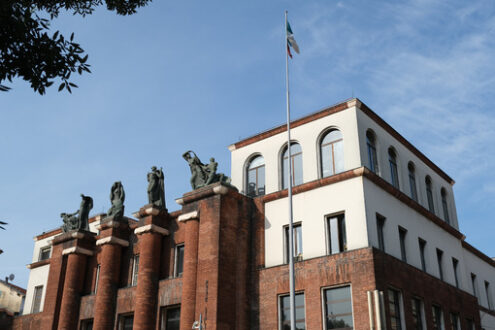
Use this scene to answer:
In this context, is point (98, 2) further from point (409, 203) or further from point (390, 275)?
point (409, 203)

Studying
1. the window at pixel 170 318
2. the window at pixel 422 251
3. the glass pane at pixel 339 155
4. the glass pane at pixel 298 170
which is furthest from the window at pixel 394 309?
the window at pixel 170 318

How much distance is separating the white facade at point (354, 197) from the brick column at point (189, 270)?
368cm

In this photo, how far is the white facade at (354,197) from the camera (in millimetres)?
26234

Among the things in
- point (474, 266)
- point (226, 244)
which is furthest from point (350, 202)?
point (474, 266)

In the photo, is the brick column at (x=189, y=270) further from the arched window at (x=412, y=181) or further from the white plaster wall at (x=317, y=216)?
the arched window at (x=412, y=181)

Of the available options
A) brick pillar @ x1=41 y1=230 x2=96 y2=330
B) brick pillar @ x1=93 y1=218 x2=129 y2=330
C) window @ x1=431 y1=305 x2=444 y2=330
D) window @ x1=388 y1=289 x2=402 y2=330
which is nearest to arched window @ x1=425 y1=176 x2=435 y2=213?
window @ x1=431 y1=305 x2=444 y2=330

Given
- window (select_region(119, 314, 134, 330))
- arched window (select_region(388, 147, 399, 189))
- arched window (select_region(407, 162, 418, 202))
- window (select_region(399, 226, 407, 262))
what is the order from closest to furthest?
window (select_region(399, 226, 407, 262)) < arched window (select_region(388, 147, 399, 189)) < window (select_region(119, 314, 134, 330)) < arched window (select_region(407, 162, 418, 202))

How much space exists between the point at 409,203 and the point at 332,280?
727 cm

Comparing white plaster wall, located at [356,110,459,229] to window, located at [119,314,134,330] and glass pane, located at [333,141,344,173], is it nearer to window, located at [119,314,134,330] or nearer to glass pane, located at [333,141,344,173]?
glass pane, located at [333,141,344,173]

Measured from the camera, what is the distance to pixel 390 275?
83.0 ft

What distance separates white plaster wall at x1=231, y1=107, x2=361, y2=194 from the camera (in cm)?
2767

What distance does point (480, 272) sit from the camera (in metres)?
38.8

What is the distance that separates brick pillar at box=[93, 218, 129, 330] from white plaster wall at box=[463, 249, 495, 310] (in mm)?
22123

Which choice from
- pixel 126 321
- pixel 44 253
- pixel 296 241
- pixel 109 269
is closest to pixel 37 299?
pixel 44 253
